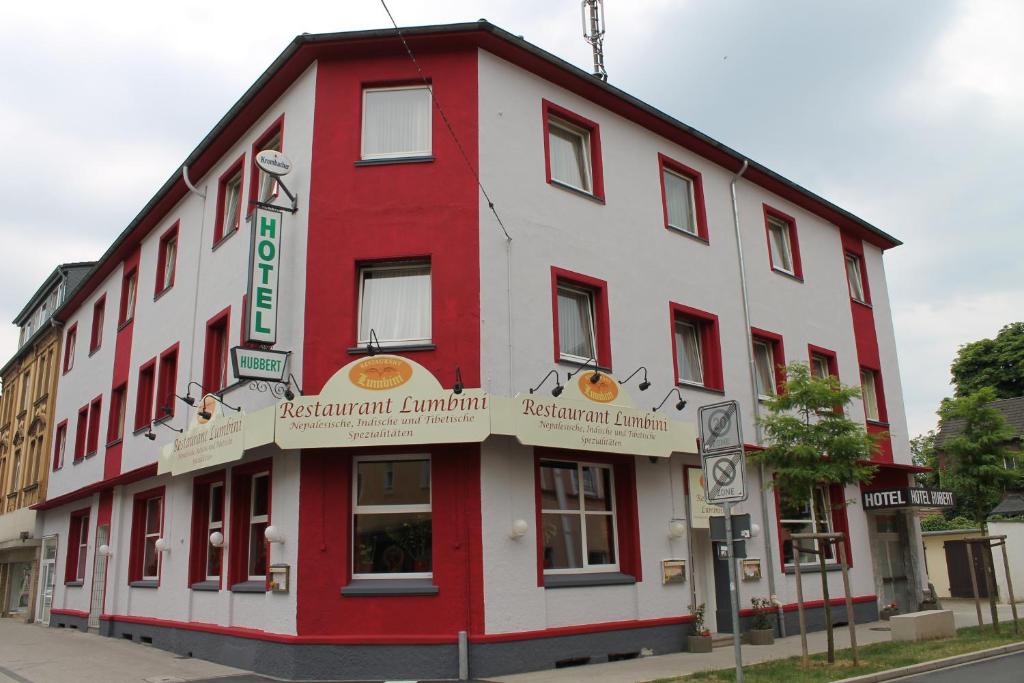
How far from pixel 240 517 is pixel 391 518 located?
142 inches

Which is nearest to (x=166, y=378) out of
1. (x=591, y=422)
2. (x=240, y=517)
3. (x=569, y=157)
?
(x=240, y=517)

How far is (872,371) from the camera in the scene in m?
21.5

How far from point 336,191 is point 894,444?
15554mm

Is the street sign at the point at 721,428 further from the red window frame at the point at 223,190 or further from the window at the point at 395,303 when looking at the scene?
the red window frame at the point at 223,190

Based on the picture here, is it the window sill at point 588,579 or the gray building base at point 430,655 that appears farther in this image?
the window sill at point 588,579

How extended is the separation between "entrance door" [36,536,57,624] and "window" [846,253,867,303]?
24.4m

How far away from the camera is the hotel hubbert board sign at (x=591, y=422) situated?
11.8 m

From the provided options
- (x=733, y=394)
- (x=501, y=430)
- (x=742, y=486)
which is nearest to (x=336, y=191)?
(x=501, y=430)

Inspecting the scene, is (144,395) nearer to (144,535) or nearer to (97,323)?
(144,535)

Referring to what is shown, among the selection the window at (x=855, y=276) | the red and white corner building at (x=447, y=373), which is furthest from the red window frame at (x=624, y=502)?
the window at (x=855, y=276)

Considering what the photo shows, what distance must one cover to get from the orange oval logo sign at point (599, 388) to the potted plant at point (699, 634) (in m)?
3.98

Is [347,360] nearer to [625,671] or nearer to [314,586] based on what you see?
[314,586]

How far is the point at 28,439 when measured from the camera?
2995 cm

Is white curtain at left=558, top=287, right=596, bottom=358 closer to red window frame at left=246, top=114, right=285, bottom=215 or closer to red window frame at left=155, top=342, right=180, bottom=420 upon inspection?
red window frame at left=246, top=114, right=285, bottom=215
